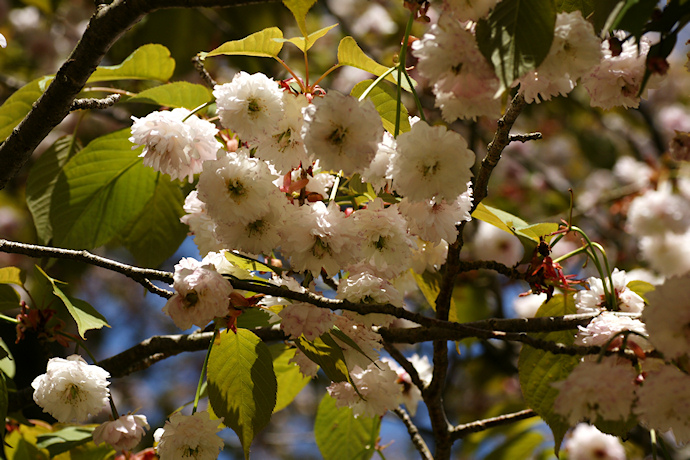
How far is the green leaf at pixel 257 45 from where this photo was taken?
0.88m

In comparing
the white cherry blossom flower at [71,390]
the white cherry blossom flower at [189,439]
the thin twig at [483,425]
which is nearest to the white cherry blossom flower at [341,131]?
the white cherry blossom flower at [189,439]

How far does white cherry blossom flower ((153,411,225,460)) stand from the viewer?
34.2 inches

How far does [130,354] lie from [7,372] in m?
0.22

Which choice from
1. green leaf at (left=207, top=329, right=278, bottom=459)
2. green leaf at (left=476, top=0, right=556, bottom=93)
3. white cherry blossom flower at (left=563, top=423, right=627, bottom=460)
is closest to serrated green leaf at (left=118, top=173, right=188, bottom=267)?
green leaf at (left=207, top=329, right=278, bottom=459)

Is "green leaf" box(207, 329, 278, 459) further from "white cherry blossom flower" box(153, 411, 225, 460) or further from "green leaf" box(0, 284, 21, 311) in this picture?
"green leaf" box(0, 284, 21, 311)

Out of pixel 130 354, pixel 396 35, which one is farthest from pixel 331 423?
pixel 396 35

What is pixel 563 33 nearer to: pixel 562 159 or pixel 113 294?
pixel 562 159

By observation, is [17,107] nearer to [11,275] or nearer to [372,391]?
[11,275]

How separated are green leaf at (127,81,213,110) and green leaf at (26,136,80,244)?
1.00 feet

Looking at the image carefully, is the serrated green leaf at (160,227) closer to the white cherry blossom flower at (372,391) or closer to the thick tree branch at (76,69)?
the thick tree branch at (76,69)

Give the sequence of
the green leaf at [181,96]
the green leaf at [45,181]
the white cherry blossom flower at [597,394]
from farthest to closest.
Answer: the green leaf at [45,181] < the green leaf at [181,96] < the white cherry blossom flower at [597,394]

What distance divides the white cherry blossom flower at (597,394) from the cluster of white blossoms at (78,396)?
704mm

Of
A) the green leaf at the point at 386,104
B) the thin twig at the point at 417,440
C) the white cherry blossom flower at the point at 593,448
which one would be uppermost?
the green leaf at the point at 386,104

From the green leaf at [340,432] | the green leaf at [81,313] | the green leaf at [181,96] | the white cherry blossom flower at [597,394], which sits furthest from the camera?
the green leaf at [340,432]
